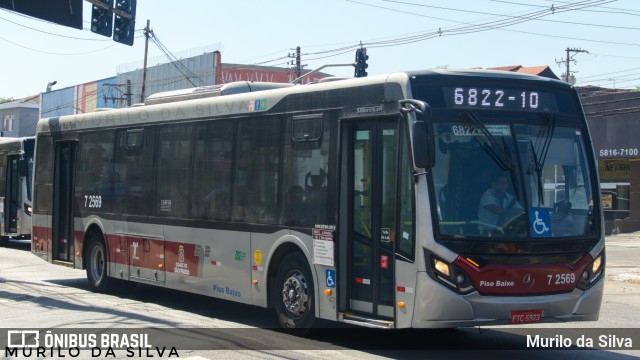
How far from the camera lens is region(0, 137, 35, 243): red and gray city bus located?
87.4 feet

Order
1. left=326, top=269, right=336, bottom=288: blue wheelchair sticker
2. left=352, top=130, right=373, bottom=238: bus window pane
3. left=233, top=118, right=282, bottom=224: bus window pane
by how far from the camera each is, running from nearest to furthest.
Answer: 1. left=352, top=130, right=373, bottom=238: bus window pane
2. left=326, top=269, right=336, bottom=288: blue wheelchair sticker
3. left=233, top=118, right=282, bottom=224: bus window pane

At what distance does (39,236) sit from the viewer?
17750mm

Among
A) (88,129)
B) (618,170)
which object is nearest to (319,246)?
(88,129)

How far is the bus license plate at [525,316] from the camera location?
9.15 m

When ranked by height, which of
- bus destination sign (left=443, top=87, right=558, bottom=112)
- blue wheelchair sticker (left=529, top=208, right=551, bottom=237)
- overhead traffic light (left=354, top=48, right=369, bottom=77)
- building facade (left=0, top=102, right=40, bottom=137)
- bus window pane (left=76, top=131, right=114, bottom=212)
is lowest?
blue wheelchair sticker (left=529, top=208, right=551, bottom=237)

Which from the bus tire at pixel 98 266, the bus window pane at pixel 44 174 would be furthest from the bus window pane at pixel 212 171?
the bus window pane at pixel 44 174

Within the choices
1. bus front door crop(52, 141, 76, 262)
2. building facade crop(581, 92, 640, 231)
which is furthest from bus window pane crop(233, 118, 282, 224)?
building facade crop(581, 92, 640, 231)

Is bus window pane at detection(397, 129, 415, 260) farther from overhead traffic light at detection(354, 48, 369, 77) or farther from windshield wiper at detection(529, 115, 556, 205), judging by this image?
overhead traffic light at detection(354, 48, 369, 77)

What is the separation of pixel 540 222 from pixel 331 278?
8.52ft

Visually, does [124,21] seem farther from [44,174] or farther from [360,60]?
[360,60]

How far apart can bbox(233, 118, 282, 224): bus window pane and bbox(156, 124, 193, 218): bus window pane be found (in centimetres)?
145

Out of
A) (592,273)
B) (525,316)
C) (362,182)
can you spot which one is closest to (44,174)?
(362,182)

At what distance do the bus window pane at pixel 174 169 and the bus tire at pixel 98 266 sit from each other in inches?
95.9

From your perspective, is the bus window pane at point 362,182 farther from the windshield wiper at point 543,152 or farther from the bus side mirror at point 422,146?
the windshield wiper at point 543,152
